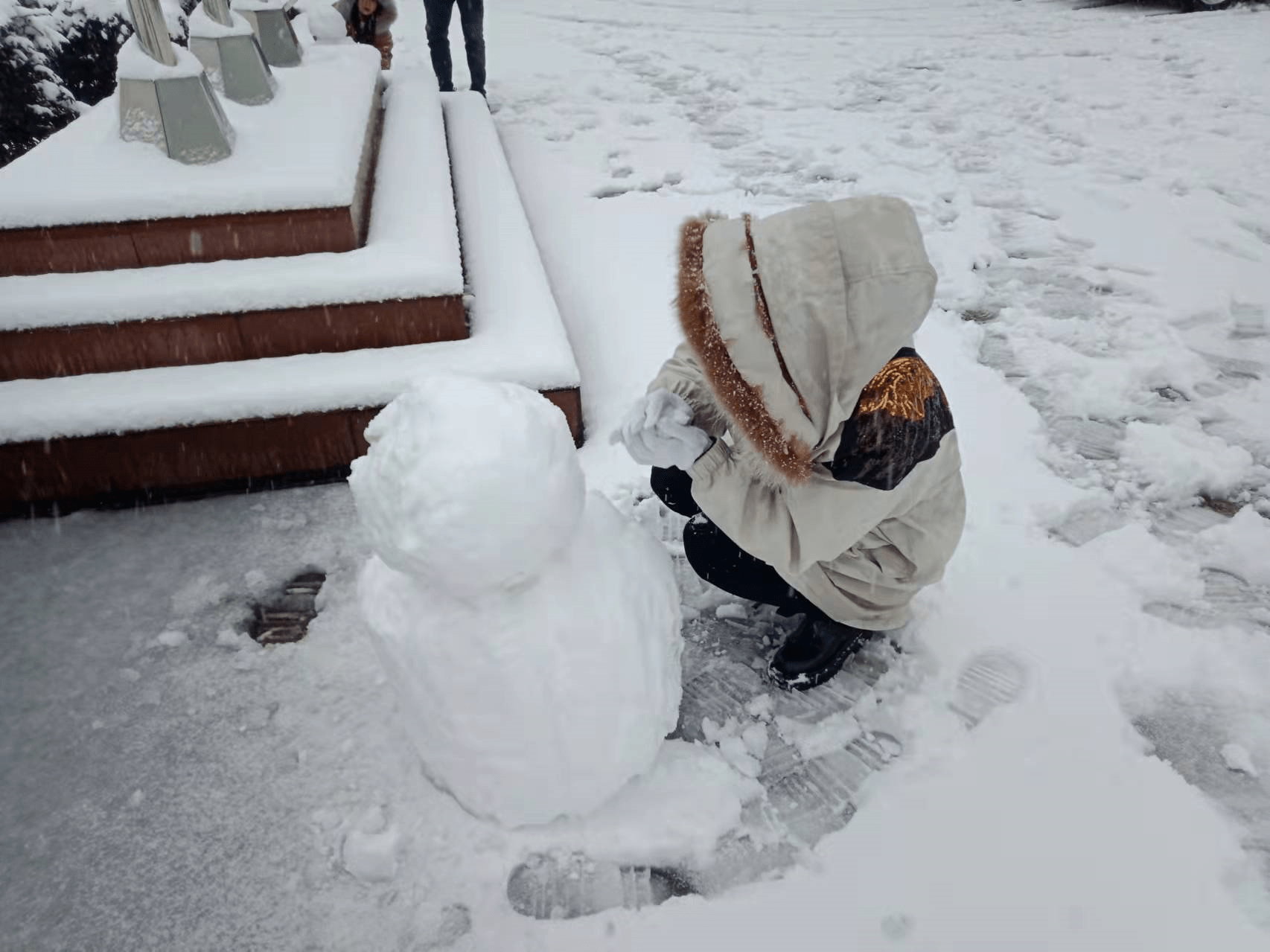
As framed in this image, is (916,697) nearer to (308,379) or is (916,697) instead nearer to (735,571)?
(735,571)

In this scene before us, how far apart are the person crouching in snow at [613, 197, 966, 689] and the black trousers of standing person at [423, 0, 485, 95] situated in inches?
163

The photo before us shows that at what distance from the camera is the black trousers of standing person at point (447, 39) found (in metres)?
4.71

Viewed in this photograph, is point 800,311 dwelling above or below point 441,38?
below

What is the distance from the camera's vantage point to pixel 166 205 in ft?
7.72

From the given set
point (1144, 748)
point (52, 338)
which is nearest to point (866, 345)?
point (1144, 748)

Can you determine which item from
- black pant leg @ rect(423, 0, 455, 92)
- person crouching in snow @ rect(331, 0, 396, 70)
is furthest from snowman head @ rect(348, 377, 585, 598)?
person crouching in snow @ rect(331, 0, 396, 70)

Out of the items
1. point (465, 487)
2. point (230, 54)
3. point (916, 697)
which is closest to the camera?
point (465, 487)

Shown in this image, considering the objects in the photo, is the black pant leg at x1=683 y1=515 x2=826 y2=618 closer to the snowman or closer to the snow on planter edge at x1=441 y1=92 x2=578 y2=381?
the snowman

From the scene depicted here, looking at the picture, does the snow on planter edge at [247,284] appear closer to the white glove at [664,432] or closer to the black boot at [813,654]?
the white glove at [664,432]

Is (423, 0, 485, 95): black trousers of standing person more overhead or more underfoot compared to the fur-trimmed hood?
more overhead

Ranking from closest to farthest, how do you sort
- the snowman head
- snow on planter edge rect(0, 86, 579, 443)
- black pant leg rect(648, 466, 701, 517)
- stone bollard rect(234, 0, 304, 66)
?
the snowman head, black pant leg rect(648, 466, 701, 517), snow on planter edge rect(0, 86, 579, 443), stone bollard rect(234, 0, 304, 66)

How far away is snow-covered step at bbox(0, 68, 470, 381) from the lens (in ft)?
7.39

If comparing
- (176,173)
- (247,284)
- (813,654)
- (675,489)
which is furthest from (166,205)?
(813,654)

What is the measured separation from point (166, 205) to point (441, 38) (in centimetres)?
318
